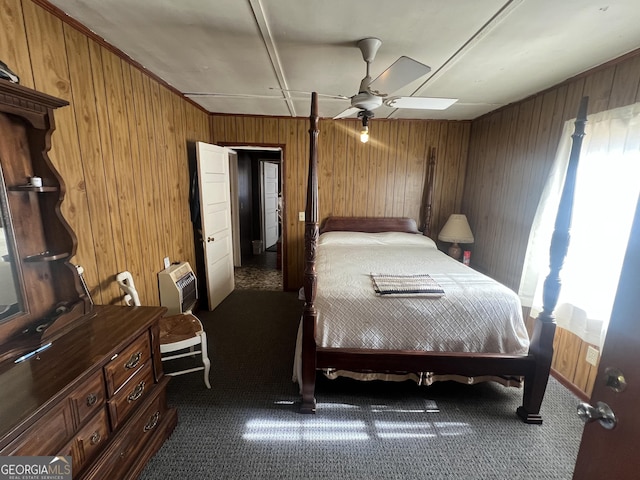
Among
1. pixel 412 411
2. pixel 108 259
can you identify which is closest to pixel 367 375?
pixel 412 411

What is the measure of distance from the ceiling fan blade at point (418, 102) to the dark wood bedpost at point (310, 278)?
28.3 inches

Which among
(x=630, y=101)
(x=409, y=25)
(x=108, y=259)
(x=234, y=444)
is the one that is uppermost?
(x=409, y=25)

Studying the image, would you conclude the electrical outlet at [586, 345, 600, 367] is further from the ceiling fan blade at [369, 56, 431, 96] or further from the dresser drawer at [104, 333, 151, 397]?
the dresser drawer at [104, 333, 151, 397]

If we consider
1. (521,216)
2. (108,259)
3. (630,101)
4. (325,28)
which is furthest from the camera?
(521,216)

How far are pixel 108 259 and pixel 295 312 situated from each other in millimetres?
2022

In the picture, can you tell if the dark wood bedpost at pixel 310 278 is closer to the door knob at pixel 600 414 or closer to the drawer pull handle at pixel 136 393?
the drawer pull handle at pixel 136 393

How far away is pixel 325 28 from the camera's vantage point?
1.59 meters

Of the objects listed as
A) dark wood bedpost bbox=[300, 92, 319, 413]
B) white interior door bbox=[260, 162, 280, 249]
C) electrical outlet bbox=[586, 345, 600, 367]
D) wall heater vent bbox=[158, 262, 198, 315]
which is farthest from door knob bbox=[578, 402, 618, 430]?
white interior door bbox=[260, 162, 280, 249]

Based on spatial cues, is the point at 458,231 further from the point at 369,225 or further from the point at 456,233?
the point at 369,225

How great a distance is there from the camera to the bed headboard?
3781mm

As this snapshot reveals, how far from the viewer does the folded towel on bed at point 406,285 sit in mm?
1890

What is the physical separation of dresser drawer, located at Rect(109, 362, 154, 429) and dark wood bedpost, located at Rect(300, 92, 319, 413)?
35.0 inches

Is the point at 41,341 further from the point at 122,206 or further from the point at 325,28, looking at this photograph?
the point at 325,28

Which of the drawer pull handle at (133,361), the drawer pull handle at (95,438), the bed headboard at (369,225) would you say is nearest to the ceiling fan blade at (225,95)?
the bed headboard at (369,225)
